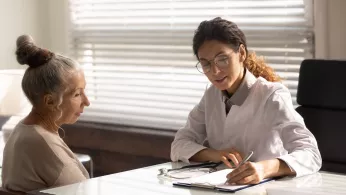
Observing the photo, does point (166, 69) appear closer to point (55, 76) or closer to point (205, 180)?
point (55, 76)

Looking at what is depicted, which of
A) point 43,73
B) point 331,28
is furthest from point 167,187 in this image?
point 331,28

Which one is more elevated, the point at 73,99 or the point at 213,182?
the point at 73,99

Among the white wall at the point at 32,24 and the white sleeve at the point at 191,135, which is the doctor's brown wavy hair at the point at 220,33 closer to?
the white sleeve at the point at 191,135

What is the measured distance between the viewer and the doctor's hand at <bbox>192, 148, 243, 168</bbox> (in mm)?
2320

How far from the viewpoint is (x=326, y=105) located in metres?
2.85

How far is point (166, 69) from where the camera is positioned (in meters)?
3.79

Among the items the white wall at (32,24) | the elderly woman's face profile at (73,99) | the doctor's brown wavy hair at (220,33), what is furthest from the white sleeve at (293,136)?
the white wall at (32,24)

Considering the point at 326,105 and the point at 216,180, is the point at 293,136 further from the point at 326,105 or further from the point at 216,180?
the point at 326,105

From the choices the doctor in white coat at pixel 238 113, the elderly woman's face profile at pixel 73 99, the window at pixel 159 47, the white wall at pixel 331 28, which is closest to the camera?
the doctor in white coat at pixel 238 113

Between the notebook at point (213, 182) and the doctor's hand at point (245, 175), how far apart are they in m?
0.02

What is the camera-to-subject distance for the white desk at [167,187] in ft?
6.62

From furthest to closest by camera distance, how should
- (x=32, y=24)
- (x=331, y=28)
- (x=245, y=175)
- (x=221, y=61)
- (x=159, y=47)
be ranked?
(x=32, y=24) → (x=159, y=47) → (x=331, y=28) → (x=221, y=61) → (x=245, y=175)

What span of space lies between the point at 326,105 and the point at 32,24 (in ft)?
7.43

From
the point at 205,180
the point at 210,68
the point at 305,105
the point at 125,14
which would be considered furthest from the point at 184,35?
the point at 205,180
